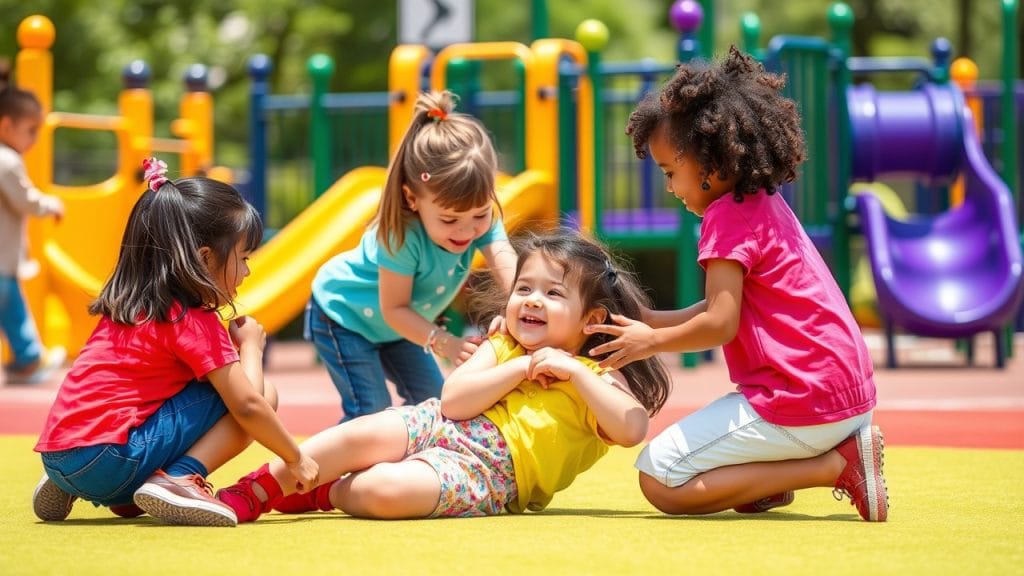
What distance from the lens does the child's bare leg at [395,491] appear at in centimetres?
405

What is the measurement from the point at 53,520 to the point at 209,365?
2.22ft

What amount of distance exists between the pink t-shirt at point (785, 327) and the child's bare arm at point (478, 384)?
24.8 inches

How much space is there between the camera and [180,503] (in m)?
3.83

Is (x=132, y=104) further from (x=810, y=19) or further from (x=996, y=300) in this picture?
(x=810, y=19)

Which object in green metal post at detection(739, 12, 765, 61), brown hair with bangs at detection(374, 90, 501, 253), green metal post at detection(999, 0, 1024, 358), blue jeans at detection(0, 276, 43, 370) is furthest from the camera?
green metal post at detection(999, 0, 1024, 358)

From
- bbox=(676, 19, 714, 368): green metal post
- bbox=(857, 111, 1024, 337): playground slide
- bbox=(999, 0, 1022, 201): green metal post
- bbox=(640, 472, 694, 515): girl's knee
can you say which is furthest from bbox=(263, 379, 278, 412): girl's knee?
bbox=(999, 0, 1022, 201): green metal post

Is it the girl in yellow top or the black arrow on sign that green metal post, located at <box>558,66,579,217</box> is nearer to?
the black arrow on sign

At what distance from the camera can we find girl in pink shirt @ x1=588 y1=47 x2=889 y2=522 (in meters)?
4.05

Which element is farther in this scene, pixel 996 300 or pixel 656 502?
pixel 996 300

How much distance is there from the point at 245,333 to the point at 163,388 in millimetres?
358

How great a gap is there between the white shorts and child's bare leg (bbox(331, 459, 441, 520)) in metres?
0.65

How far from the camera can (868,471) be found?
4.06m

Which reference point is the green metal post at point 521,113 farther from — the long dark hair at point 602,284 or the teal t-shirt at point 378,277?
the long dark hair at point 602,284

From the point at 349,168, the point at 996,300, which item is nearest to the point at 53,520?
the point at 996,300
